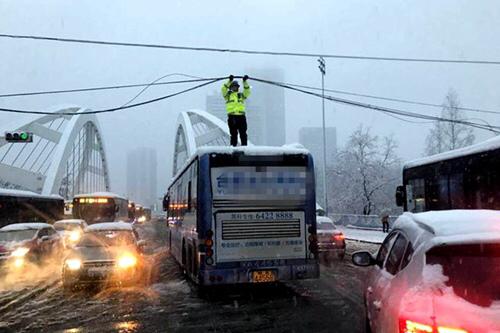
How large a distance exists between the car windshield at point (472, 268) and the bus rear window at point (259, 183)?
7704 millimetres

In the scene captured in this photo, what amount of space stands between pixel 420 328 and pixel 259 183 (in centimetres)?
821

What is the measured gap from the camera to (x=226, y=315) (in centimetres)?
970

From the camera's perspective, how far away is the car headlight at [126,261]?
45.1 feet

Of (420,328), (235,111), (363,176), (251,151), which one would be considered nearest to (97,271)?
(251,151)

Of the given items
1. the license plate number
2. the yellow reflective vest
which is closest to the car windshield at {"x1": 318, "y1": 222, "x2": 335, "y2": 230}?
the yellow reflective vest

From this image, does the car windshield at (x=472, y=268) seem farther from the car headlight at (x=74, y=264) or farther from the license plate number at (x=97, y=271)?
the car headlight at (x=74, y=264)

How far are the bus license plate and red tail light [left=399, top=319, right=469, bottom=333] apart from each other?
298 inches

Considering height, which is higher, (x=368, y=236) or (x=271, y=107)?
(x=271, y=107)

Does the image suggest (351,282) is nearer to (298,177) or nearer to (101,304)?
(298,177)

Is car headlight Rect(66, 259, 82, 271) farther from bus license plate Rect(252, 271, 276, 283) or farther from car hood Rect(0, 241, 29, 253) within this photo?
car hood Rect(0, 241, 29, 253)

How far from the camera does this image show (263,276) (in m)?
11.1

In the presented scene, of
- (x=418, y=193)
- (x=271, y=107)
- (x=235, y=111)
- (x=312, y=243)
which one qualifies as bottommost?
(x=312, y=243)

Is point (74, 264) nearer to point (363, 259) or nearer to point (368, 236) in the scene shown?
point (363, 259)

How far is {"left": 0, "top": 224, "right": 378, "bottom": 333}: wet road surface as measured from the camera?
873cm
